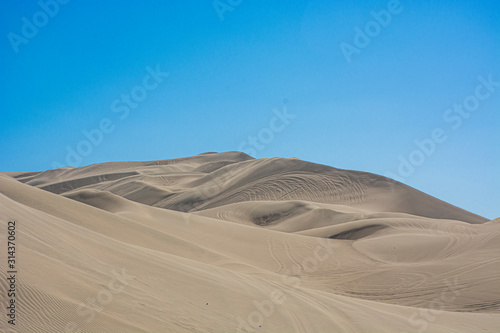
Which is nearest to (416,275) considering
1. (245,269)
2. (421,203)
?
(245,269)

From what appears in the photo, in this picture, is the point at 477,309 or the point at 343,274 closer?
the point at 477,309

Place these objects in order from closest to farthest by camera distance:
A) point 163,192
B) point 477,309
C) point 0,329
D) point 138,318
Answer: point 0,329, point 138,318, point 477,309, point 163,192

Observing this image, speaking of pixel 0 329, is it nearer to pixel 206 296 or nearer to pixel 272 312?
pixel 206 296

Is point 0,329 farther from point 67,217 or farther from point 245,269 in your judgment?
point 67,217

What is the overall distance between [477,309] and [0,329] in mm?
9628

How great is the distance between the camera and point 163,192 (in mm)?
37125

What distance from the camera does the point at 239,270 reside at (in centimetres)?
1202

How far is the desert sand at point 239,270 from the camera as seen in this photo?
6086mm

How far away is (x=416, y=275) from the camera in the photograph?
1259 centimetres

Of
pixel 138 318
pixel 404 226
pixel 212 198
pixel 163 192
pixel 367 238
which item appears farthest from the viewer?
pixel 163 192

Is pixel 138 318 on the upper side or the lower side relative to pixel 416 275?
lower

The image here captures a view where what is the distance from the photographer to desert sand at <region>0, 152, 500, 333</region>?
20.0 ft

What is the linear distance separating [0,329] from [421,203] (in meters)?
29.4

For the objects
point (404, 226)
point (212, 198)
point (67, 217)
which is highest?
point (212, 198)
